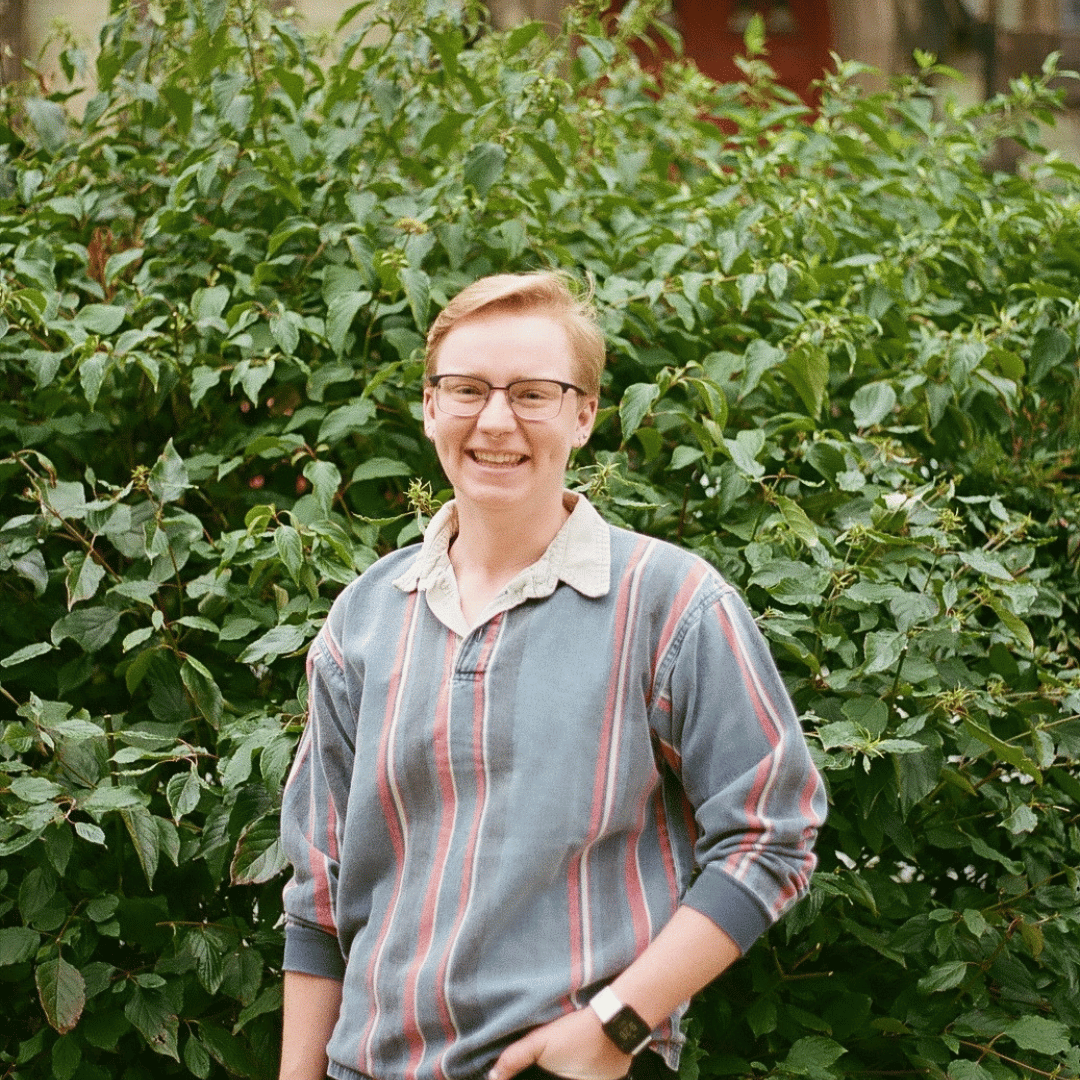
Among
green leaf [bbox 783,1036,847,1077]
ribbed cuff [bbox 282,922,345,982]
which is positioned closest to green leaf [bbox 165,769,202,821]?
ribbed cuff [bbox 282,922,345,982]

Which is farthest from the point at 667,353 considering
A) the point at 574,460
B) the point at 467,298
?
the point at 467,298

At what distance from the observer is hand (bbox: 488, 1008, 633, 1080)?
148cm

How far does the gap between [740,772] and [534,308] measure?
58 cm

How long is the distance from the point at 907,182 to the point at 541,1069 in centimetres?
274

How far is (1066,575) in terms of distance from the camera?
2.95m

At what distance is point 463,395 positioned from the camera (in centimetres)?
165

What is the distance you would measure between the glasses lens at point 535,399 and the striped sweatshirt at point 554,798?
0.13 meters

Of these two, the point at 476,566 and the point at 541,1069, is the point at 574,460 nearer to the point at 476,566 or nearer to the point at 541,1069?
the point at 476,566

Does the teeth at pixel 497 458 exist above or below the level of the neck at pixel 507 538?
above

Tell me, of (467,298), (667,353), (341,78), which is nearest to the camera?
(467,298)

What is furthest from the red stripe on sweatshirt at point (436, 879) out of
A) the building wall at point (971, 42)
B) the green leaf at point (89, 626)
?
the building wall at point (971, 42)

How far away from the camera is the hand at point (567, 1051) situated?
1482mm

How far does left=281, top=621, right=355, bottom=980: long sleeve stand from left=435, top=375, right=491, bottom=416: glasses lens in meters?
0.34

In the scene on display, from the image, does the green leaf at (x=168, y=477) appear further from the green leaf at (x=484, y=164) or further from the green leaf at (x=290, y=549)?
the green leaf at (x=484, y=164)
